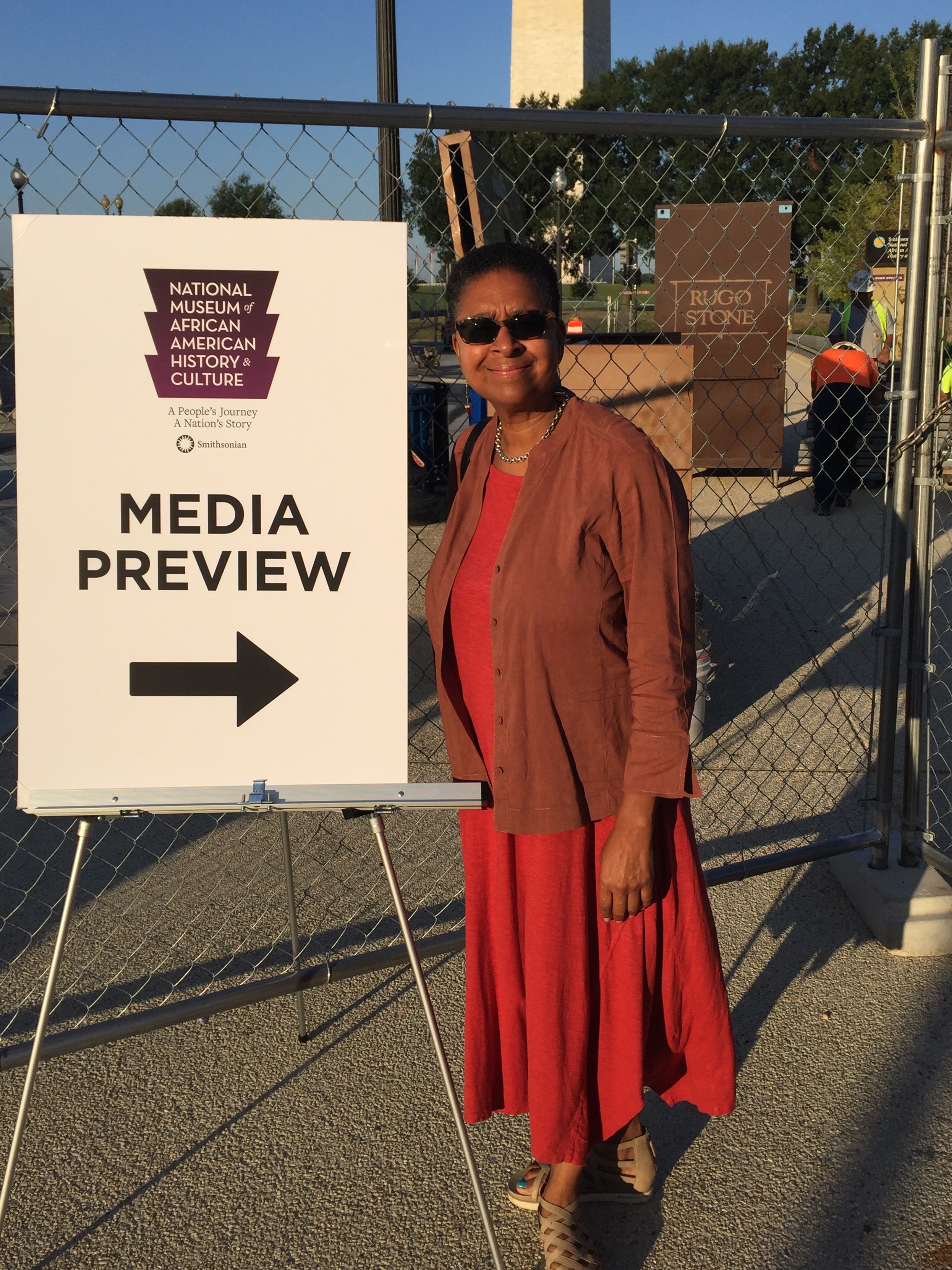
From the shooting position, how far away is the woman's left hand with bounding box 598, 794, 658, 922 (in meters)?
2.20

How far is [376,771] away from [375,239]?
1.02m

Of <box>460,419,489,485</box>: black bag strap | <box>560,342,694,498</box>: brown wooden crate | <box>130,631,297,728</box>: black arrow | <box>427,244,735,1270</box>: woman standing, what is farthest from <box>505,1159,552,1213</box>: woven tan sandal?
<box>560,342,694,498</box>: brown wooden crate

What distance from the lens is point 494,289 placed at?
85.7 inches

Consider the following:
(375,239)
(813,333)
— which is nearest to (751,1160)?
(375,239)

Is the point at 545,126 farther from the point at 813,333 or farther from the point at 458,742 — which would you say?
the point at 813,333

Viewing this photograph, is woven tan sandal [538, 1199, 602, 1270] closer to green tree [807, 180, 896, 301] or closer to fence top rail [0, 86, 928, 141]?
fence top rail [0, 86, 928, 141]

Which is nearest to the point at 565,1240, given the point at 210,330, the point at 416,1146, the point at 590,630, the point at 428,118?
the point at 416,1146

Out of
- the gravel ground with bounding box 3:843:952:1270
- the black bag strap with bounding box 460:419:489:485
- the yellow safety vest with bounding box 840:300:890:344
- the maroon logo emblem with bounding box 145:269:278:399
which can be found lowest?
the gravel ground with bounding box 3:843:952:1270

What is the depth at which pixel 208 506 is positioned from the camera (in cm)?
212

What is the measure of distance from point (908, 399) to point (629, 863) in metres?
1.88

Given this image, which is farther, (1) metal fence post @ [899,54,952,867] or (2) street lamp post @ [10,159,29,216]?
(1) metal fence post @ [899,54,952,867]

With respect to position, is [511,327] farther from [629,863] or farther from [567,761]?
[629,863]

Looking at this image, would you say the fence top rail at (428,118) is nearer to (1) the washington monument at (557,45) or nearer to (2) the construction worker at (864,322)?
(2) the construction worker at (864,322)

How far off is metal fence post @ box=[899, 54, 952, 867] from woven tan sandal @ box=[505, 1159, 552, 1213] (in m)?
1.75
